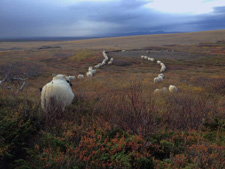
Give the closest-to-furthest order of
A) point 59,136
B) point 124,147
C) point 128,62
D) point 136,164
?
point 136,164, point 124,147, point 59,136, point 128,62

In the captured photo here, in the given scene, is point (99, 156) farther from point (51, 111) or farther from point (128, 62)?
point (128, 62)

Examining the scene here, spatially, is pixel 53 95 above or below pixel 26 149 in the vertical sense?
above

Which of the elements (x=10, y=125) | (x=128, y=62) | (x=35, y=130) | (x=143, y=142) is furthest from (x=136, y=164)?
(x=128, y=62)

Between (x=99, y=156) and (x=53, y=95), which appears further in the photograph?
(x=53, y=95)

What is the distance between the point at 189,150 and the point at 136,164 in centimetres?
130

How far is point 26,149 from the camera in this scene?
357 centimetres

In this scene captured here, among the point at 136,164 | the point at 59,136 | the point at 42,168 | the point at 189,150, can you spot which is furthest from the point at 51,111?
the point at 189,150

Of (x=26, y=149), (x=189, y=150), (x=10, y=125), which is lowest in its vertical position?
(x=189, y=150)

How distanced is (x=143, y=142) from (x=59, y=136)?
1.99 metres

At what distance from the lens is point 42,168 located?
2887mm

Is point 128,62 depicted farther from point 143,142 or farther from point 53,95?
point 143,142

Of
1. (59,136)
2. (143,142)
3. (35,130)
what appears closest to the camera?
(143,142)

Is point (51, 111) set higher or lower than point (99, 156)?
higher

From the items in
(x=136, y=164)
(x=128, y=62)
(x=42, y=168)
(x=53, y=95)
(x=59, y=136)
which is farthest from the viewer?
(x=128, y=62)
